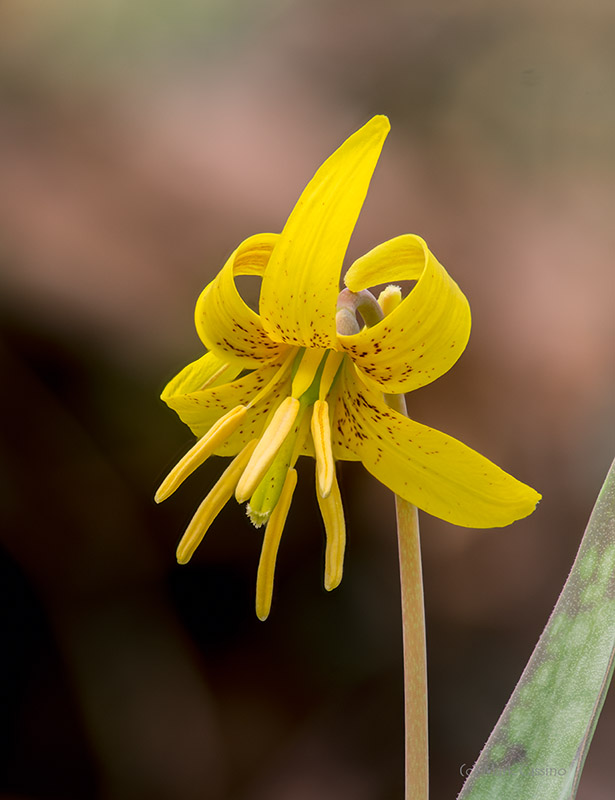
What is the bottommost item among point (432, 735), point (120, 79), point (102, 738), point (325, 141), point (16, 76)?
point (432, 735)

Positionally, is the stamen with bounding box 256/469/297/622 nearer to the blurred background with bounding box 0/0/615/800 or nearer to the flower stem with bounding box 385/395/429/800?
the flower stem with bounding box 385/395/429/800

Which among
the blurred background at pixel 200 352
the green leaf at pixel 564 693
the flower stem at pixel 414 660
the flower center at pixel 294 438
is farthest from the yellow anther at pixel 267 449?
the blurred background at pixel 200 352

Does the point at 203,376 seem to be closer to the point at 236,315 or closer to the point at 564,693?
the point at 236,315

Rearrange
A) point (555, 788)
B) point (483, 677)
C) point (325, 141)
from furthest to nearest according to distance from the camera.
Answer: point (325, 141) < point (483, 677) < point (555, 788)

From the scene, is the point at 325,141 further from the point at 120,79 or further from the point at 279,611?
the point at 279,611

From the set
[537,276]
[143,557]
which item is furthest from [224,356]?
[537,276]

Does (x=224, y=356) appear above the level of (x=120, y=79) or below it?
below

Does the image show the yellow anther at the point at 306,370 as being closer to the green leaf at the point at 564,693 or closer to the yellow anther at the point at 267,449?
the yellow anther at the point at 267,449
